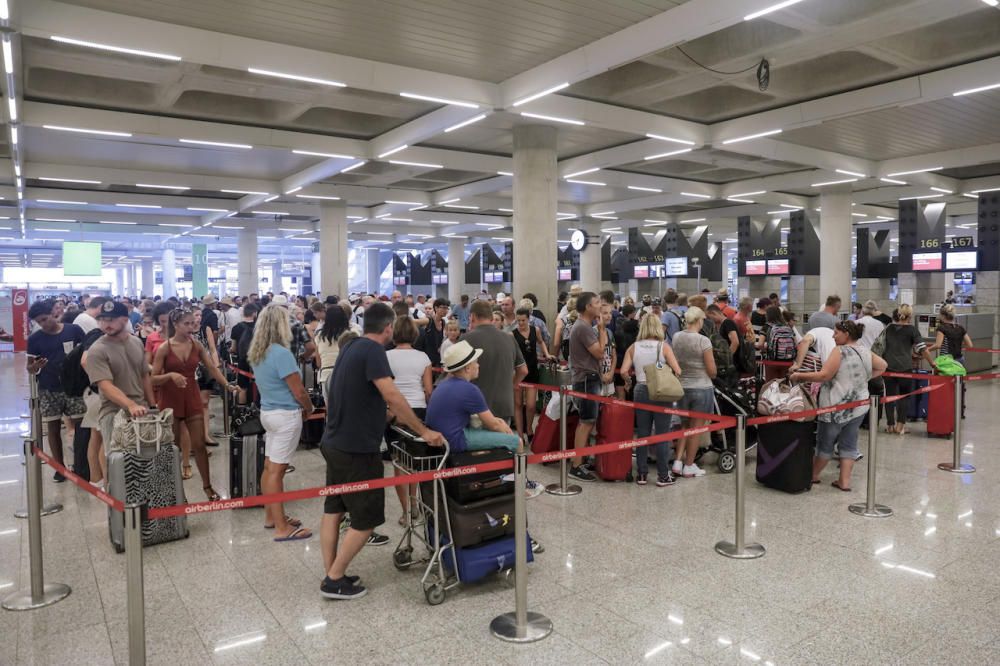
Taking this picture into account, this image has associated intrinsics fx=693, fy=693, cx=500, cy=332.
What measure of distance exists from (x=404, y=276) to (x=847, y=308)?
846 inches

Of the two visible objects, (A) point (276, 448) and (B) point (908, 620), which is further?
(A) point (276, 448)

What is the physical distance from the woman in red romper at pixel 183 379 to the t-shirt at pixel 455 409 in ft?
8.74

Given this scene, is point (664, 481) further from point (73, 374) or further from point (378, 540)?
point (73, 374)

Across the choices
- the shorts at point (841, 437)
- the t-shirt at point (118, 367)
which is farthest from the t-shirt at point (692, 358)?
the t-shirt at point (118, 367)

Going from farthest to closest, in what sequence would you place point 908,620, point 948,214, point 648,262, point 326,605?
1. point 948,214
2. point 648,262
3. point 326,605
4. point 908,620

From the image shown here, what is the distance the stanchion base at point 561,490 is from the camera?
6273 millimetres

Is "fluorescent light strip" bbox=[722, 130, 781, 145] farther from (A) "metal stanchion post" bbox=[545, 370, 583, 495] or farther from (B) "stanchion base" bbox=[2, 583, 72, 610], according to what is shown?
(B) "stanchion base" bbox=[2, 583, 72, 610]

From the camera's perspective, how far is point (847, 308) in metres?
19.7

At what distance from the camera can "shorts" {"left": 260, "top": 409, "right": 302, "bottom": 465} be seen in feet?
16.3

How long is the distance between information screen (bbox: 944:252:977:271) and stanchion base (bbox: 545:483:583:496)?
15277 millimetres

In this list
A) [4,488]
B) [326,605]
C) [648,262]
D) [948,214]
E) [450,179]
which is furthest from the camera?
[948,214]

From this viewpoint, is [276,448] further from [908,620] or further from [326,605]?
[908,620]

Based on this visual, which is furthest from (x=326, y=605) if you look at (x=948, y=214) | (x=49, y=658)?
(x=948, y=214)

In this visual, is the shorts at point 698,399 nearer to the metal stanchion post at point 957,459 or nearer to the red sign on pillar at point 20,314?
the metal stanchion post at point 957,459
